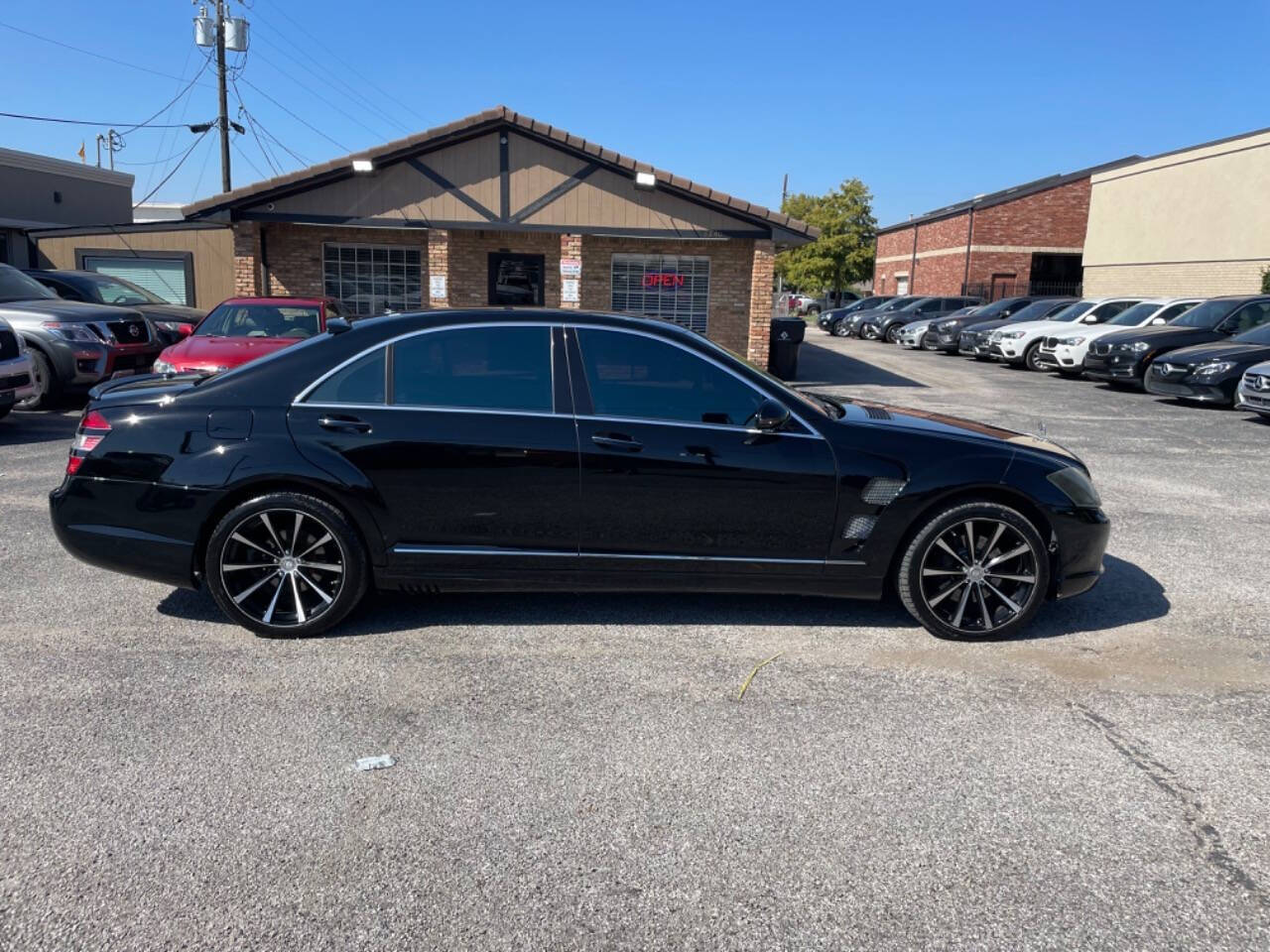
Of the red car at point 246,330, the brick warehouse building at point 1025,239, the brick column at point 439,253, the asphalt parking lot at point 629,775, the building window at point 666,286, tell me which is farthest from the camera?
the brick warehouse building at point 1025,239

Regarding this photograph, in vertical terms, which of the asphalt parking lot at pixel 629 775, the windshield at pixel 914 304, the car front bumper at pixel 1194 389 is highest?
the windshield at pixel 914 304

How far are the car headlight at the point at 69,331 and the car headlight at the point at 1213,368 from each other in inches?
617

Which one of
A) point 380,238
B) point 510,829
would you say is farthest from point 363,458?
point 380,238

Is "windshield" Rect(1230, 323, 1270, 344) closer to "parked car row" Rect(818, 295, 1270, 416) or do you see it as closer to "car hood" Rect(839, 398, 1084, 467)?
"parked car row" Rect(818, 295, 1270, 416)

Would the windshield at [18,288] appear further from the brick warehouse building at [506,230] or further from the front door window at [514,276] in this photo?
the front door window at [514,276]

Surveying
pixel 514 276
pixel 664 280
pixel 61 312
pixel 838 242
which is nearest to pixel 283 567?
pixel 61 312

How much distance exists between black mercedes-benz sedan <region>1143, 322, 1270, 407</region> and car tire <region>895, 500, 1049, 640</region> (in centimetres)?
1149

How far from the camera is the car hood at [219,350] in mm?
10711

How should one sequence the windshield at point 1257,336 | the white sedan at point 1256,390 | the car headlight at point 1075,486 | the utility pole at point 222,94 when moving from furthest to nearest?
the utility pole at point 222,94
the windshield at point 1257,336
the white sedan at point 1256,390
the car headlight at point 1075,486

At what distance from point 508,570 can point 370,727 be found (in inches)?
45.7

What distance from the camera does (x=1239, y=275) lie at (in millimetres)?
29094

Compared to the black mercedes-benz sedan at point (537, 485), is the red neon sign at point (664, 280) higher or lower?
higher

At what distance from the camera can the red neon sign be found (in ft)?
62.7

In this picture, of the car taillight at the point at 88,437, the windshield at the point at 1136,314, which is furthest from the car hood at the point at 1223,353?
the car taillight at the point at 88,437
